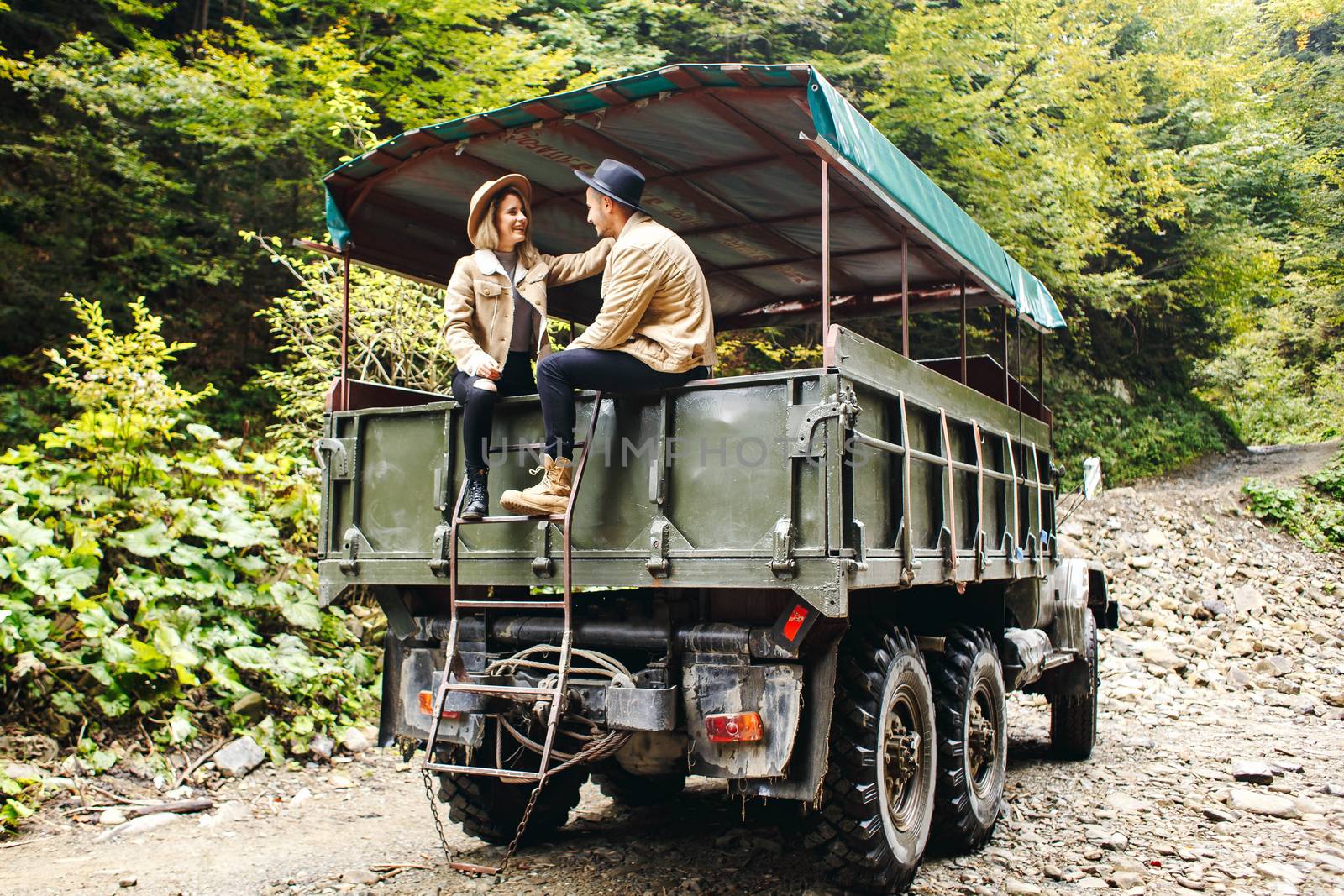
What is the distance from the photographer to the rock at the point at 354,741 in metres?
7.41

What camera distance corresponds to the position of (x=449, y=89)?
1294 cm

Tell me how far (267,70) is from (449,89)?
2.17 meters

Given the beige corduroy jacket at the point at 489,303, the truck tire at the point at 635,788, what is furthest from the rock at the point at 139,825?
the beige corduroy jacket at the point at 489,303

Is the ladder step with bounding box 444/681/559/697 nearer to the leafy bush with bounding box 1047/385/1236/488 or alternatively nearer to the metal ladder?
the metal ladder

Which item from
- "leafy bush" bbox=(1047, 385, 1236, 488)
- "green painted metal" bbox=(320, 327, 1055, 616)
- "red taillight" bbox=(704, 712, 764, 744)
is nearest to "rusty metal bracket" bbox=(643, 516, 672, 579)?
"green painted metal" bbox=(320, 327, 1055, 616)

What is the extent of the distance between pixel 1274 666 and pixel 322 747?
9679 mm

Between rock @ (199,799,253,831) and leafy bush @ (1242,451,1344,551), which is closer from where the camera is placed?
rock @ (199,799,253,831)

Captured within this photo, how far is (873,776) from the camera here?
4414 millimetres

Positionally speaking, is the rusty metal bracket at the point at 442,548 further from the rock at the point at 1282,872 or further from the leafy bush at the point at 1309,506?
the leafy bush at the point at 1309,506

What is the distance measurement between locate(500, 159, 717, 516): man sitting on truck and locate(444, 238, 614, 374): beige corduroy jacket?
0.58 m

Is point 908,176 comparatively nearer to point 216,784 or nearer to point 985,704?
point 985,704

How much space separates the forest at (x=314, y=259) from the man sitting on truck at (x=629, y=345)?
3.66m

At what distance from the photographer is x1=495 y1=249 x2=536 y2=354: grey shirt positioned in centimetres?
523

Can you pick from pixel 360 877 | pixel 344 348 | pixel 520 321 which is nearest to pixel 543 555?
pixel 520 321
